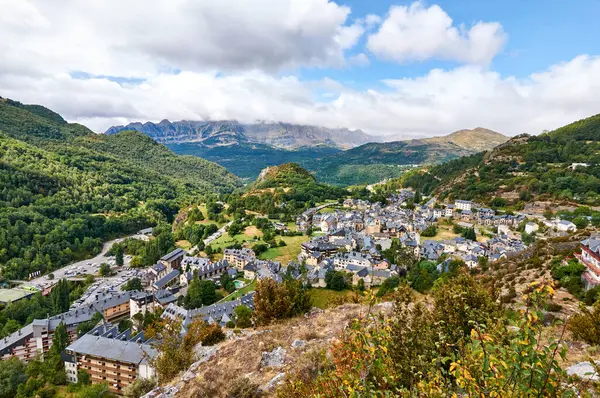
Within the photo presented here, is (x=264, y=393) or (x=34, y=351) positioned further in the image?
(x=34, y=351)

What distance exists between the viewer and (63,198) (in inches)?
3575

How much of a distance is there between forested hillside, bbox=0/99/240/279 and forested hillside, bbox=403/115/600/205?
8833 cm

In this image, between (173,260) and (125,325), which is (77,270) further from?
(125,325)

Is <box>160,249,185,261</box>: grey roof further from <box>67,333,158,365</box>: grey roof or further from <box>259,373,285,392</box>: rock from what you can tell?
<box>259,373,285,392</box>: rock

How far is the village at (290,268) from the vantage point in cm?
2989

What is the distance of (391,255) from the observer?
45.6 meters

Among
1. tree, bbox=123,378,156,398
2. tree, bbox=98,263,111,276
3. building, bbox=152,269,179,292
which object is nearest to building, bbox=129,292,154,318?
building, bbox=152,269,179,292

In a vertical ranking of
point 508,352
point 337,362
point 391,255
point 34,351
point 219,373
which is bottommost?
point 34,351

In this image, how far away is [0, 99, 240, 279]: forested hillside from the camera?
66562mm

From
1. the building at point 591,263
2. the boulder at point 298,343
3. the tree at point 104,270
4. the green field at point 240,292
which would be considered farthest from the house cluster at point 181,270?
the building at point 591,263

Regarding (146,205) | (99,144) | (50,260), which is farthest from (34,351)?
(99,144)

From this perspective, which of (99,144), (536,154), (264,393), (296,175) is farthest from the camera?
(99,144)

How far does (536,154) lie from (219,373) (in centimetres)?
10559

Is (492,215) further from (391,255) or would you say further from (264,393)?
(264,393)
